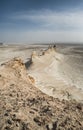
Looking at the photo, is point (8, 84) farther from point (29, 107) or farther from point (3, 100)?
point (29, 107)

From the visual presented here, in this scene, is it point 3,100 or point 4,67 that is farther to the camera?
point 4,67

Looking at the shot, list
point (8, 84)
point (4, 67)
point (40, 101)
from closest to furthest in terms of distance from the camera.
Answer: point (40, 101) → point (8, 84) → point (4, 67)

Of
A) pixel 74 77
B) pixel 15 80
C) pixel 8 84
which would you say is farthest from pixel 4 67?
pixel 74 77

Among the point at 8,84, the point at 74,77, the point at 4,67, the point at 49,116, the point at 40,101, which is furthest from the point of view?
the point at 74,77

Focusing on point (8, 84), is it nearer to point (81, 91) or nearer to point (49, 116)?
point (49, 116)

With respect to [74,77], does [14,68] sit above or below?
above

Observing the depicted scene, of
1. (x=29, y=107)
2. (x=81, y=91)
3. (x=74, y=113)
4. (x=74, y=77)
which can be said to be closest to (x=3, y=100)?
(x=29, y=107)
